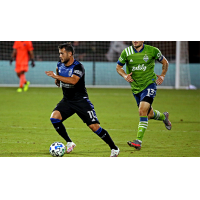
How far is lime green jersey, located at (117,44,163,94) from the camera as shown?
24.6 feet

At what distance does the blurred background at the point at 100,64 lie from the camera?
23.0m

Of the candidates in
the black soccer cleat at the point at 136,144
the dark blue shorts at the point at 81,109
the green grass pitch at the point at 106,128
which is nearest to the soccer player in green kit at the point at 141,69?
the black soccer cleat at the point at 136,144

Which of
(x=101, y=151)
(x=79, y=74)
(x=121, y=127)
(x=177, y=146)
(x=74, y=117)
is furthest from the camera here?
(x=74, y=117)

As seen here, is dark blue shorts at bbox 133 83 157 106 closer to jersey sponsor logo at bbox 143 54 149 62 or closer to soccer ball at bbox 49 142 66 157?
jersey sponsor logo at bbox 143 54 149 62

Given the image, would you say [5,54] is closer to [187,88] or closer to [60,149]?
[187,88]

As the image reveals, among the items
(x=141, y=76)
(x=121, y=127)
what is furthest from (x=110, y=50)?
(x=141, y=76)

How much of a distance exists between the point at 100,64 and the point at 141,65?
53.6ft

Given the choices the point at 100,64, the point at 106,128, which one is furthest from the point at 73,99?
the point at 100,64

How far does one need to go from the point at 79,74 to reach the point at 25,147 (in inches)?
67.2

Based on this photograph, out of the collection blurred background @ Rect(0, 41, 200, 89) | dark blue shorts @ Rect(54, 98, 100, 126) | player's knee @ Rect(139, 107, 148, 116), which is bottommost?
blurred background @ Rect(0, 41, 200, 89)

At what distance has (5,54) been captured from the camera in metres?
24.7

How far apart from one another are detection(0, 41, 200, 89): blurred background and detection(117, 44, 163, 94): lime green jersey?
15.2m

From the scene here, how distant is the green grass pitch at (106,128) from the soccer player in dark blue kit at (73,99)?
45 centimetres

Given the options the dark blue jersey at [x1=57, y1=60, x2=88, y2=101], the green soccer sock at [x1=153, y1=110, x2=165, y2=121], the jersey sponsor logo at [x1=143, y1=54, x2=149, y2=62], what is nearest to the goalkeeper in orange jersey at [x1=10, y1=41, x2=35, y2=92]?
the green soccer sock at [x1=153, y1=110, x2=165, y2=121]
